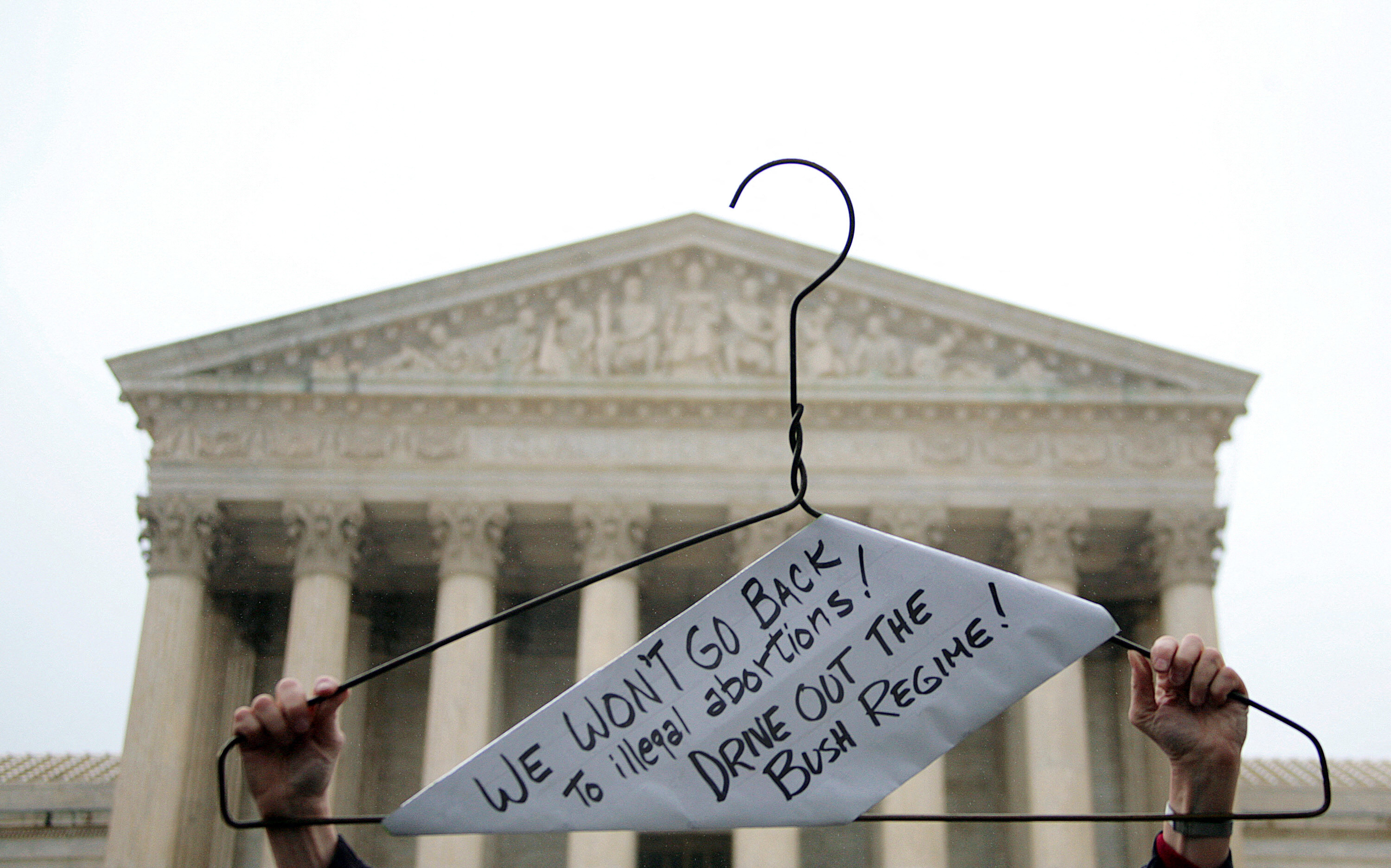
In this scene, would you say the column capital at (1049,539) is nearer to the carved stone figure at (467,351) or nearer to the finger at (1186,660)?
the carved stone figure at (467,351)

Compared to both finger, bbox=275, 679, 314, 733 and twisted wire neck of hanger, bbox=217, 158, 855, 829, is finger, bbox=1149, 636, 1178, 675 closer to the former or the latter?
twisted wire neck of hanger, bbox=217, 158, 855, 829

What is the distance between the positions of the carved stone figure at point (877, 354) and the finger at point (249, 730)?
888 inches

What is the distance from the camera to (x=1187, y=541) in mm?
24312

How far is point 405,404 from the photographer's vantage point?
83.2 feet

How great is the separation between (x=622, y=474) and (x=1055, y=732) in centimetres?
837

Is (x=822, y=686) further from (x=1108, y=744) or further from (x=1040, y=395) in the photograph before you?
(x=1108, y=744)

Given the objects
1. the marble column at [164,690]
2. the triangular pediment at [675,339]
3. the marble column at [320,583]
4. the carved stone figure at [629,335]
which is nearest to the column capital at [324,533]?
the marble column at [320,583]

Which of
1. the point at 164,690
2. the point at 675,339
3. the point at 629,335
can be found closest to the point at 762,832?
the point at 675,339

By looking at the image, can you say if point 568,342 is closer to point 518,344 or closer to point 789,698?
point 518,344

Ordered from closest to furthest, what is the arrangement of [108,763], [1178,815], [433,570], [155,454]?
[1178,815]
[155,454]
[433,570]
[108,763]

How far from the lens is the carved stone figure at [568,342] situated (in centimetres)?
2559

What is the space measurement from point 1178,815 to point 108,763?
30.5 m

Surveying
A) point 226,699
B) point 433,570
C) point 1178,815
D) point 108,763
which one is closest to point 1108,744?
point 433,570

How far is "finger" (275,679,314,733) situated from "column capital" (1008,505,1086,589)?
2176 cm
